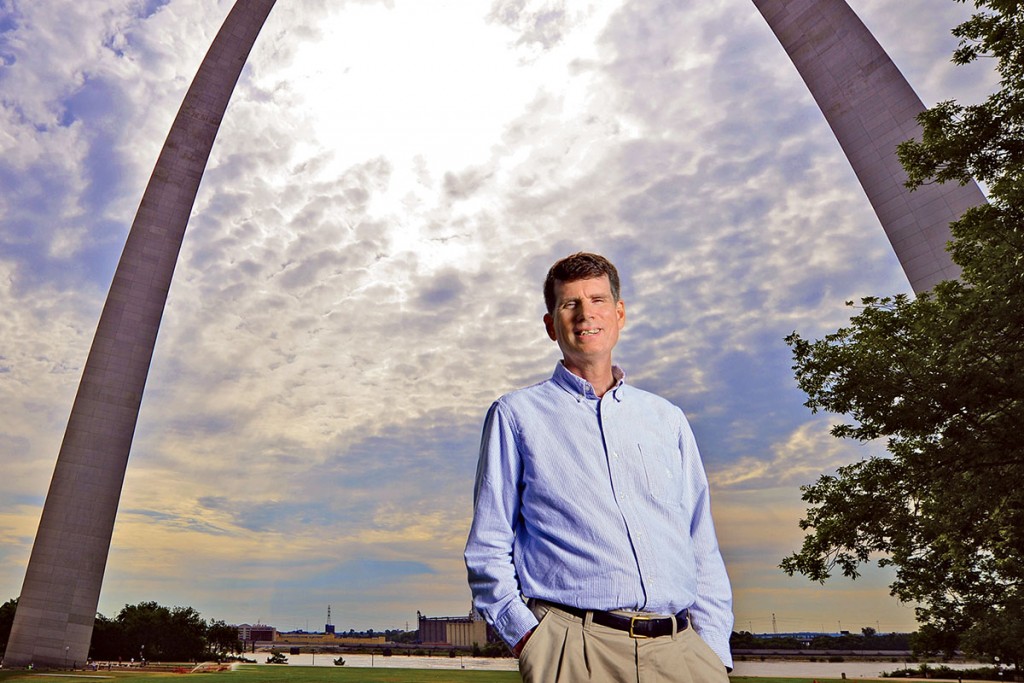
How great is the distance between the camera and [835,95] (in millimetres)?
22531

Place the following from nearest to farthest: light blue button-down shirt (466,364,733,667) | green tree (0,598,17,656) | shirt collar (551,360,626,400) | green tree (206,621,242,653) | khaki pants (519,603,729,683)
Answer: khaki pants (519,603,729,683) → light blue button-down shirt (466,364,733,667) → shirt collar (551,360,626,400) → green tree (0,598,17,656) → green tree (206,621,242,653)

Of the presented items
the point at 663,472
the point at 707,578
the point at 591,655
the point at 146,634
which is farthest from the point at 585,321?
the point at 146,634

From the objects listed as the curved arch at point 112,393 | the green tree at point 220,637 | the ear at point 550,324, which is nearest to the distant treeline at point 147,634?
the green tree at point 220,637

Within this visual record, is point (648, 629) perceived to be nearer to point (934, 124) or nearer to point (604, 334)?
point (604, 334)

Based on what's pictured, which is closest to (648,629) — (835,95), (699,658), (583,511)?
(699,658)

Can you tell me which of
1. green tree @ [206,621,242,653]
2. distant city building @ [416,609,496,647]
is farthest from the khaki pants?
distant city building @ [416,609,496,647]

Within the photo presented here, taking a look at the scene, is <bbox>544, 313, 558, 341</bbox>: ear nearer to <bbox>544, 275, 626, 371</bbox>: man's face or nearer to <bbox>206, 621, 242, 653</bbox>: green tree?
<bbox>544, 275, 626, 371</bbox>: man's face

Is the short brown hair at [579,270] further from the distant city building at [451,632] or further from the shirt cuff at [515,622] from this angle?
the distant city building at [451,632]

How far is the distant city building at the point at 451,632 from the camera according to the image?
123062 millimetres

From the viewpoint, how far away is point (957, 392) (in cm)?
1333

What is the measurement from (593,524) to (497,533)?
33 cm

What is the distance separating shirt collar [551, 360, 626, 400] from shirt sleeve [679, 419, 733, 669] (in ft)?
1.13

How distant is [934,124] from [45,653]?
28944 millimetres

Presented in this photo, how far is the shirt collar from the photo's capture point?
10.0 feet
